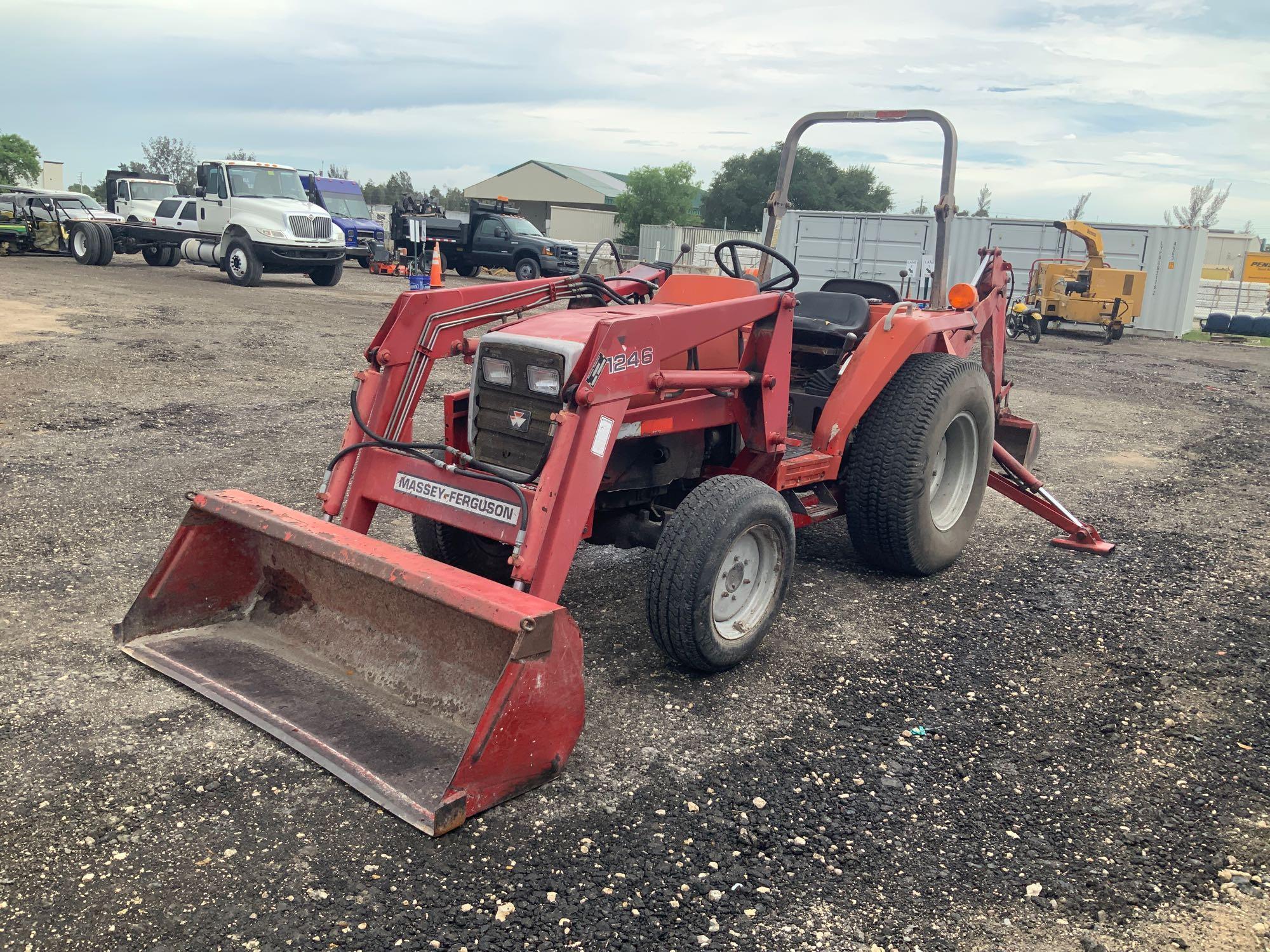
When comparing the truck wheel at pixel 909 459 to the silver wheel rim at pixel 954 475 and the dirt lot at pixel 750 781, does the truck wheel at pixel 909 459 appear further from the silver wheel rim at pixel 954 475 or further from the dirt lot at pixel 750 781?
the dirt lot at pixel 750 781

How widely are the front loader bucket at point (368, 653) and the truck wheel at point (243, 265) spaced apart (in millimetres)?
16295

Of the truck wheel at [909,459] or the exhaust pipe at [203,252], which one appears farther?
the exhaust pipe at [203,252]

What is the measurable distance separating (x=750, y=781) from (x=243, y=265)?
18.2 m

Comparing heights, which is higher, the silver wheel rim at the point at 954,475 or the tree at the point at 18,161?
the tree at the point at 18,161

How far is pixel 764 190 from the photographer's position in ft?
192

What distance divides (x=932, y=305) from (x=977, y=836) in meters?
3.21

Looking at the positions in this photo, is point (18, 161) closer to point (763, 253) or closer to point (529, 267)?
point (529, 267)

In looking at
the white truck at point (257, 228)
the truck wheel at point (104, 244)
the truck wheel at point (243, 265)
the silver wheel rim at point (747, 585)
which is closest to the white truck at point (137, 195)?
the truck wheel at point (104, 244)

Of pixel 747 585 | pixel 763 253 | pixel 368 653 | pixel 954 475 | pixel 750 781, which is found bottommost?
pixel 750 781

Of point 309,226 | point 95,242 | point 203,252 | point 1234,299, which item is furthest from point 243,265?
point 1234,299

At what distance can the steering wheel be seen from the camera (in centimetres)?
461

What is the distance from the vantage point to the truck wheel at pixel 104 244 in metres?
21.1

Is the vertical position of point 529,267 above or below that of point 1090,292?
below

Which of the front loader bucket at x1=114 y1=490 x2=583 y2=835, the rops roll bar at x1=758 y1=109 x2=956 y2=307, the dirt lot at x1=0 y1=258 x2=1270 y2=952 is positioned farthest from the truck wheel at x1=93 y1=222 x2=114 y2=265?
the front loader bucket at x1=114 y1=490 x2=583 y2=835
